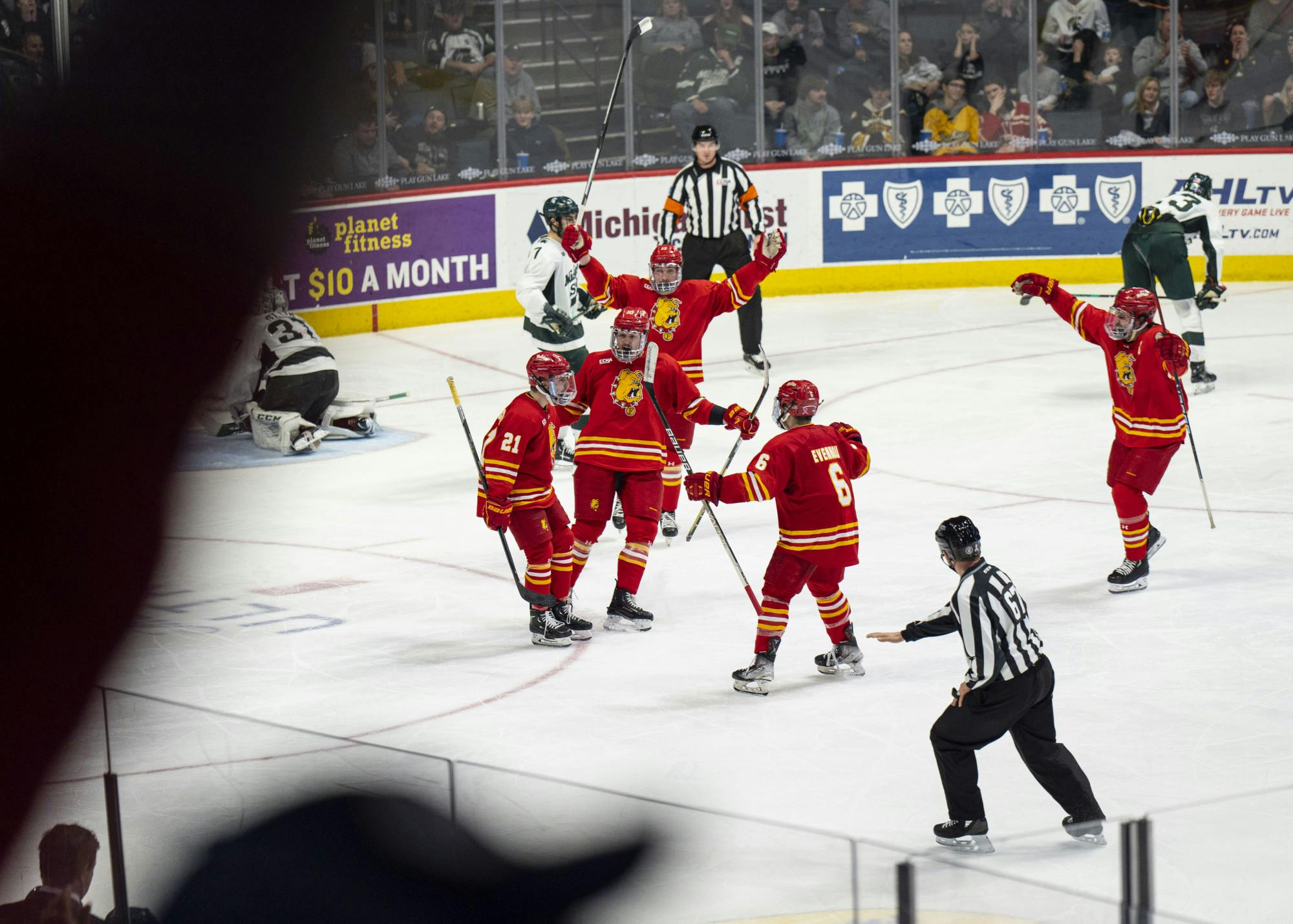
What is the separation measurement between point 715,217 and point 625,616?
543 centimetres

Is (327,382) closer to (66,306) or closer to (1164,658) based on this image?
(1164,658)

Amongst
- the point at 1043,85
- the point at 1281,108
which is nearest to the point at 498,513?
the point at 1043,85

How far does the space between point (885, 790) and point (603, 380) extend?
215cm

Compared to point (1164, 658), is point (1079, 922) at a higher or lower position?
higher

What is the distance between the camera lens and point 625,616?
585 cm

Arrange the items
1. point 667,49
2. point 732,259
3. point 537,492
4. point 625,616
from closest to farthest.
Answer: point 537,492
point 625,616
point 732,259
point 667,49

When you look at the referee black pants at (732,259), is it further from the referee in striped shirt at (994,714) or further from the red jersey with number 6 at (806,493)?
the referee in striped shirt at (994,714)

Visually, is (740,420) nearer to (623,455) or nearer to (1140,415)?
(623,455)

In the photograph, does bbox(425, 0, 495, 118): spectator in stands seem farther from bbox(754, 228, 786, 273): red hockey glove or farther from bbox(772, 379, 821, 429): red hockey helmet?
bbox(772, 379, 821, 429): red hockey helmet

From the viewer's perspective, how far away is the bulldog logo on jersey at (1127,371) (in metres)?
6.20

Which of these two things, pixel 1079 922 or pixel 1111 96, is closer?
pixel 1079 922

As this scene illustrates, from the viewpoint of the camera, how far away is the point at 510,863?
5.20 ft

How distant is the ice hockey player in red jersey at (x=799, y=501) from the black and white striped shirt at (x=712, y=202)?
Result: 18.2 ft

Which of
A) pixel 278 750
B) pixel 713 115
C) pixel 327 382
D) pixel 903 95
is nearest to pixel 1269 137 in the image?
pixel 903 95
